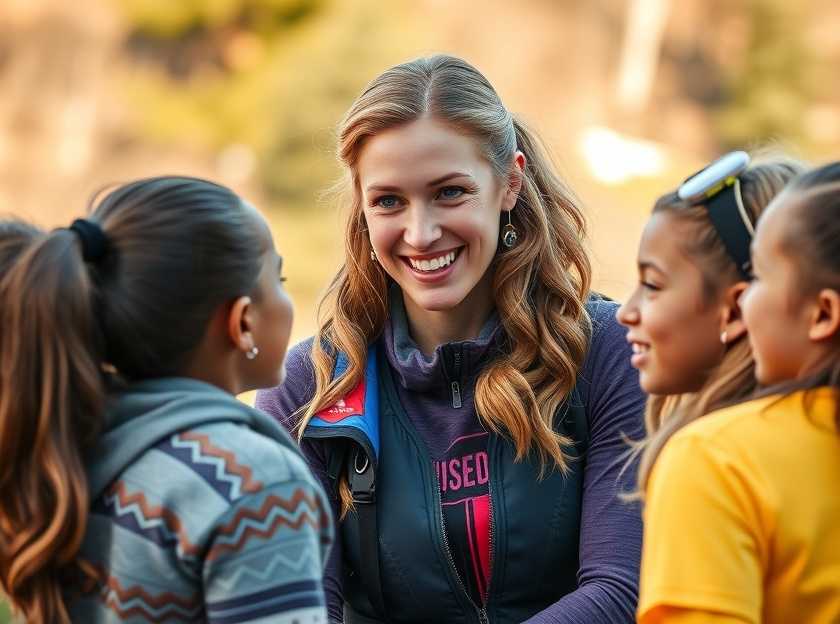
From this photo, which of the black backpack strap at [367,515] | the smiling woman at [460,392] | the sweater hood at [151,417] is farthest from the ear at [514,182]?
the sweater hood at [151,417]

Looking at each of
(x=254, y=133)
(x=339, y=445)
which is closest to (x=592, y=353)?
(x=339, y=445)

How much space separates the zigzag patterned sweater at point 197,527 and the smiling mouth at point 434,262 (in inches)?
35.3

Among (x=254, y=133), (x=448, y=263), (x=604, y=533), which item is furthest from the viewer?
(x=254, y=133)

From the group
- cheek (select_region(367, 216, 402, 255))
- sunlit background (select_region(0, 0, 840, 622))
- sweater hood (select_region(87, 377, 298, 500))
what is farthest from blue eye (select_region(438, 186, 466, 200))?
sunlit background (select_region(0, 0, 840, 622))

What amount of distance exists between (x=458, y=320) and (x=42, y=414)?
114cm

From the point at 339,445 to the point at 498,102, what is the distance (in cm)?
78

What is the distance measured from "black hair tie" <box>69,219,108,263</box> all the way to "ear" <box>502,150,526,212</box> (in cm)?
107

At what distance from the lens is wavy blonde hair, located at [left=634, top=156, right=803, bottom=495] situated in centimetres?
176

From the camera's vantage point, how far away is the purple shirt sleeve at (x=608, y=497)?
7.48 ft

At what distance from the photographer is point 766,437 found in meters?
1.49

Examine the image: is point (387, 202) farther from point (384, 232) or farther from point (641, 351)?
point (641, 351)

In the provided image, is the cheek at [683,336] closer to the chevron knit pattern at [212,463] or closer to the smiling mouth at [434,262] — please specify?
the chevron knit pattern at [212,463]

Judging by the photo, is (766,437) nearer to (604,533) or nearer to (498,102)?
(604,533)

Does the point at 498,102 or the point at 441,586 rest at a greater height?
the point at 498,102
